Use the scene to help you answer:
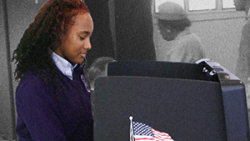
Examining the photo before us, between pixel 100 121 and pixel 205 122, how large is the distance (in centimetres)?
25

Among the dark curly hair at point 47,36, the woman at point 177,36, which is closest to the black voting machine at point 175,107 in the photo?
the dark curly hair at point 47,36

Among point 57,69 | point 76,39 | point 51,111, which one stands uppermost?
point 76,39

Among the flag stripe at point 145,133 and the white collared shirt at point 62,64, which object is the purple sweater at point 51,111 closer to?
the white collared shirt at point 62,64

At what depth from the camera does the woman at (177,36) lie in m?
2.19

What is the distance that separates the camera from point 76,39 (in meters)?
0.94

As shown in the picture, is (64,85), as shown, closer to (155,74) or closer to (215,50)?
(155,74)

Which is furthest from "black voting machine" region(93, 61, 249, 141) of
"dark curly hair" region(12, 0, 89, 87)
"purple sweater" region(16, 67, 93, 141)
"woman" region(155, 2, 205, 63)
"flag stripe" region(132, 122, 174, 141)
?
"woman" region(155, 2, 205, 63)

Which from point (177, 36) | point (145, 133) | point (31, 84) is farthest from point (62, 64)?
point (177, 36)

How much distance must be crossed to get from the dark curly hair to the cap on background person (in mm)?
1397

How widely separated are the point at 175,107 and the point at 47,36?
604 mm

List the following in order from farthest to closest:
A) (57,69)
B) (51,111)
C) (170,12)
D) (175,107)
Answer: (170,12) → (57,69) → (51,111) → (175,107)

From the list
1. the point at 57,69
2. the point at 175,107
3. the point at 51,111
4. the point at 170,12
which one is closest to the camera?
the point at 175,107

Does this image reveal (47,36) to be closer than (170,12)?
Yes

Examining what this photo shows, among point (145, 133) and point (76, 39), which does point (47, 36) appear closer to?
point (76, 39)
